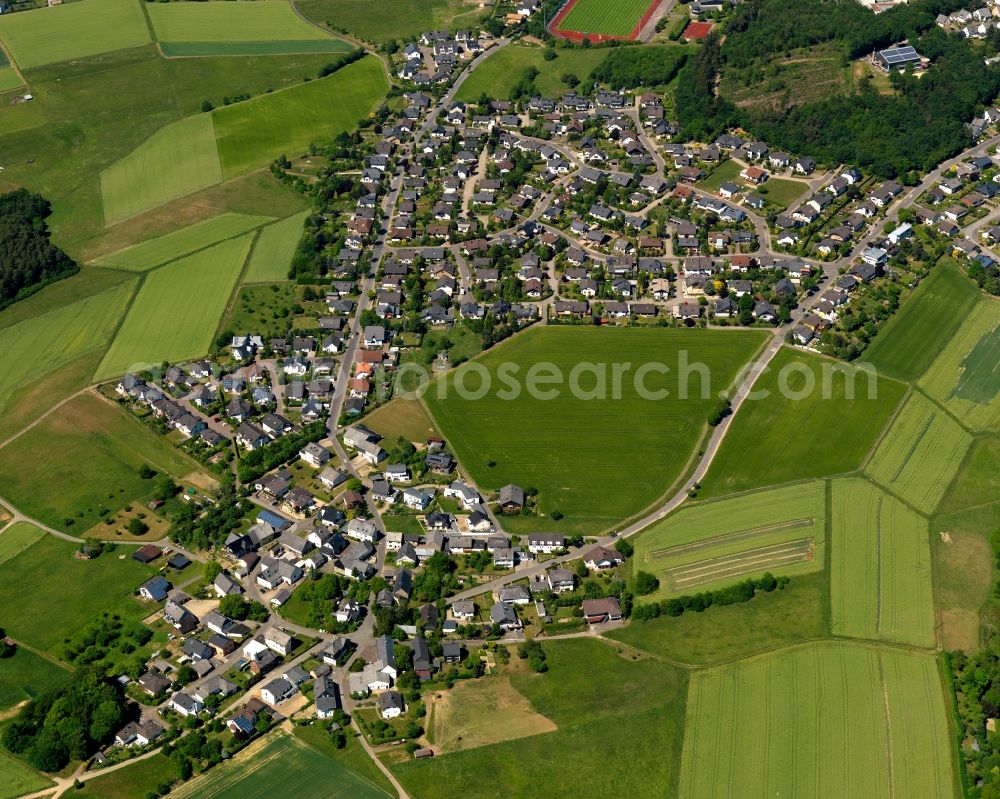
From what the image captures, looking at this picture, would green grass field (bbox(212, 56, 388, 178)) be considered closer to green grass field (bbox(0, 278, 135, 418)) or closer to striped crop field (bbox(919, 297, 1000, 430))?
green grass field (bbox(0, 278, 135, 418))

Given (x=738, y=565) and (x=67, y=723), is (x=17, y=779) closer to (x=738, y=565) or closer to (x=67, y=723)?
(x=67, y=723)

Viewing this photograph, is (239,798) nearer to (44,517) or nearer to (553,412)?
(44,517)

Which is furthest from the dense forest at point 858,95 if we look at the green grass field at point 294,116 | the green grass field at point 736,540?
the green grass field at point 736,540

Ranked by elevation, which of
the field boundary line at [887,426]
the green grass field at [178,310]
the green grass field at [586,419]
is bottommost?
the field boundary line at [887,426]

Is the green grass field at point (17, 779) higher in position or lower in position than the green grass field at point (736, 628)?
higher

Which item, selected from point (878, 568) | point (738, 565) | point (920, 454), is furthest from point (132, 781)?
point (920, 454)

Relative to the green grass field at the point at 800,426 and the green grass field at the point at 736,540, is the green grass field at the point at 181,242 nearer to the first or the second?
the green grass field at the point at 800,426
